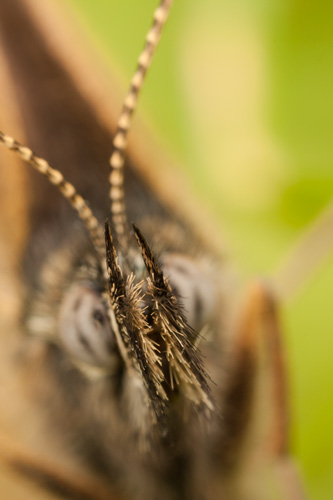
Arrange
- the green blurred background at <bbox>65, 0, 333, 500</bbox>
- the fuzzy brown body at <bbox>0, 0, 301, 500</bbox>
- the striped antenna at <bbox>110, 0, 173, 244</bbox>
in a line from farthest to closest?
the green blurred background at <bbox>65, 0, 333, 500</bbox>, the fuzzy brown body at <bbox>0, 0, 301, 500</bbox>, the striped antenna at <bbox>110, 0, 173, 244</bbox>

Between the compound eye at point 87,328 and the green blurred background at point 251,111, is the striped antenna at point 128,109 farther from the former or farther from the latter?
the green blurred background at point 251,111

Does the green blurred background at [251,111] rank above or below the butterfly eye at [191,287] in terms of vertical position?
above

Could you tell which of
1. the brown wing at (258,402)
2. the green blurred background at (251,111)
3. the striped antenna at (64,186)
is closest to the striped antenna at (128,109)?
the striped antenna at (64,186)

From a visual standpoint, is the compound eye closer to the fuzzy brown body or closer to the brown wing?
the fuzzy brown body

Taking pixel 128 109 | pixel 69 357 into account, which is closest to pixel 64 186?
pixel 128 109

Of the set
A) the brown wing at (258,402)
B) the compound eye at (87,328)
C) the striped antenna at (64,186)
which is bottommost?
the brown wing at (258,402)

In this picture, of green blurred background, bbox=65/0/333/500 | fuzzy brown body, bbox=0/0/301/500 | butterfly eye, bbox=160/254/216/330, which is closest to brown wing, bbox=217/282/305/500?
fuzzy brown body, bbox=0/0/301/500

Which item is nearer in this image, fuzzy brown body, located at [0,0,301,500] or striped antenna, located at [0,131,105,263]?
striped antenna, located at [0,131,105,263]
